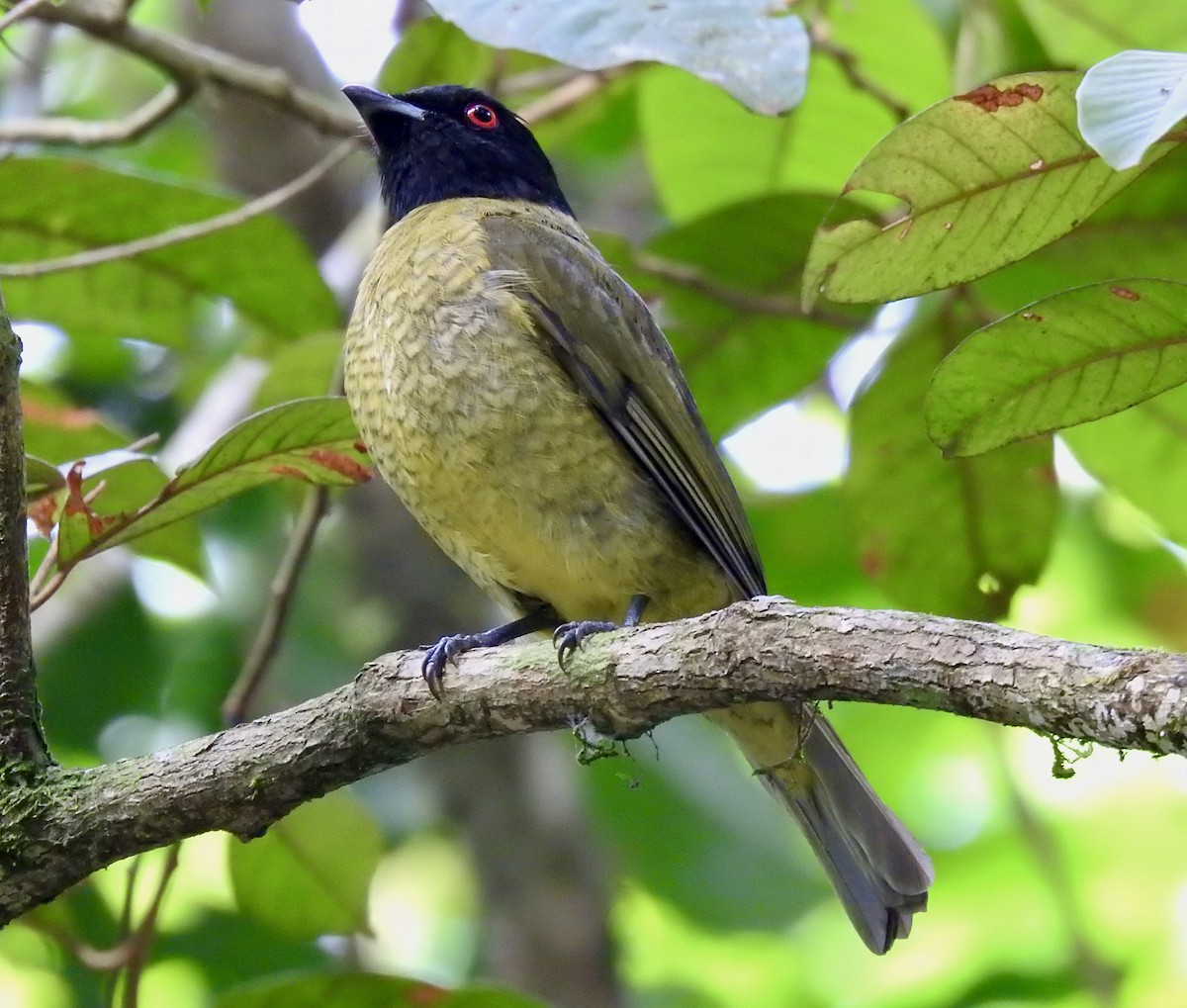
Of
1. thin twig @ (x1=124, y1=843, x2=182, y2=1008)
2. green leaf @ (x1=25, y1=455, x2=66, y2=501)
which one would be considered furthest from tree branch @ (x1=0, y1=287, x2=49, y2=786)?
thin twig @ (x1=124, y1=843, x2=182, y2=1008)

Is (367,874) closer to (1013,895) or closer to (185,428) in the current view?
(185,428)

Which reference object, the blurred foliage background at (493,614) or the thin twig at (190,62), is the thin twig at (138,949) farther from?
the thin twig at (190,62)

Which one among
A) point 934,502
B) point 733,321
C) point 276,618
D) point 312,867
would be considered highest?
point 733,321

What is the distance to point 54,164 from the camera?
3.41 meters

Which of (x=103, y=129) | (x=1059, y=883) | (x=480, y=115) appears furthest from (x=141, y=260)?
(x=1059, y=883)

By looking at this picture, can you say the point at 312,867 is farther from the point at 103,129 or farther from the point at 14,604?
the point at 103,129

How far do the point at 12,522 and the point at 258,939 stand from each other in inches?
87.4

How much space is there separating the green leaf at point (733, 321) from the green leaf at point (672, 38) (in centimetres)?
105

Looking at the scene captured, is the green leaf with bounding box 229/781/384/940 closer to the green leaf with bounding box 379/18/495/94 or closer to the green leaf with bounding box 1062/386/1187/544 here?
the green leaf with bounding box 1062/386/1187/544

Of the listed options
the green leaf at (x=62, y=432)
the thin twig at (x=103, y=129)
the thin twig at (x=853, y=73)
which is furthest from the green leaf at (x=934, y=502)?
the thin twig at (x=103, y=129)

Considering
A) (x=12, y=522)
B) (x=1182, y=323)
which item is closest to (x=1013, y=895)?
(x=1182, y=323)

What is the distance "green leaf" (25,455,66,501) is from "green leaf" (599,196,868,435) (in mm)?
1516

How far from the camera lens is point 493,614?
496 cm

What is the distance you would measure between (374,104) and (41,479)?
66.8 inches
